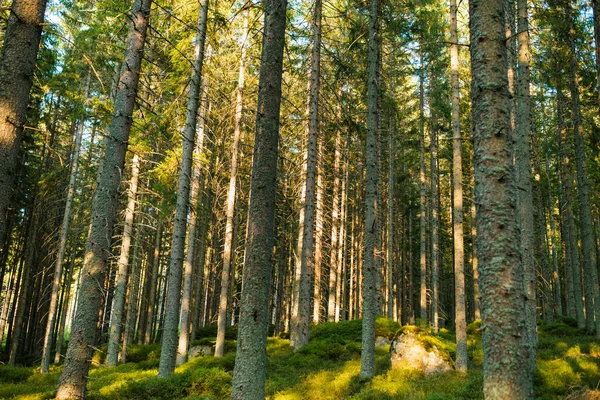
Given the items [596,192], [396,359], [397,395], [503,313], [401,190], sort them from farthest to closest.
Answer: [401,190]
[596,192]
[396,359]
[397,395]
[503,313]

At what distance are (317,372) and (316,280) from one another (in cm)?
694

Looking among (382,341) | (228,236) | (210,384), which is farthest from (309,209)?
(210,384)

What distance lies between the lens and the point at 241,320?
221 inches

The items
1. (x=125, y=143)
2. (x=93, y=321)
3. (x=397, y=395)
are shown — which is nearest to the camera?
(x=93, y=321)

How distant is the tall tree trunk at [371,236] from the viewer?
10625mm

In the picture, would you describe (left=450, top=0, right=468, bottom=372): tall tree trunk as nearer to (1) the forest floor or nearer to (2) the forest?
(2) the forest

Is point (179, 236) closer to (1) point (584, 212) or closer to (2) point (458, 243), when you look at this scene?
(2) point (458, 243)

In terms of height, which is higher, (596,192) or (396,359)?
(596,192)

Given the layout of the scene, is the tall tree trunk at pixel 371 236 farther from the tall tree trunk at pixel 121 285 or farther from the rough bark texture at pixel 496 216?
the tall tree trunk at pixel 121 285

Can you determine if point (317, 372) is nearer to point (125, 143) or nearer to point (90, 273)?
point (90, 273)

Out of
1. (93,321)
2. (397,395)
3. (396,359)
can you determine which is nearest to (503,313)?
(397,395)

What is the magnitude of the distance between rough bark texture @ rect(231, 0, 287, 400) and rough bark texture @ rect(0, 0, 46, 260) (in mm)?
3213

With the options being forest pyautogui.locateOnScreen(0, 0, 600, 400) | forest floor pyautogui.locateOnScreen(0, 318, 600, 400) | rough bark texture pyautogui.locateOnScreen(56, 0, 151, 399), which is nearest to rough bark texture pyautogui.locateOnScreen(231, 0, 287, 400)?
forest pyautogui.locateOnScreen(0, 0, 600, 400)

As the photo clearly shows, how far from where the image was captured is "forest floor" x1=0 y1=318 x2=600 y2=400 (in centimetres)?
885
